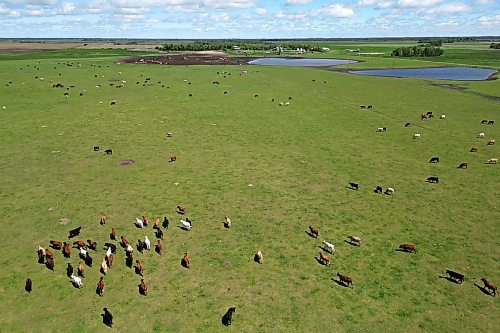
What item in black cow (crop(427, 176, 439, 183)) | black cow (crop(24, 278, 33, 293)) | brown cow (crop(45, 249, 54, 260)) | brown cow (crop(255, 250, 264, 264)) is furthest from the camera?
black cow (crop(427, 176, 439, 183))

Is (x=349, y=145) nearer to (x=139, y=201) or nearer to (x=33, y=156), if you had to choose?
(x=139, y=201)

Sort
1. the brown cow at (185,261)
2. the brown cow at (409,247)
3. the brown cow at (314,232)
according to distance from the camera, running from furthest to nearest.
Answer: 1. the brown cow at (314,232)
2. the brown cow at (409,247)
3. the brown cow at (185,261)

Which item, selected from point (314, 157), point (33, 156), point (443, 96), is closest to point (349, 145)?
point (314, 157)

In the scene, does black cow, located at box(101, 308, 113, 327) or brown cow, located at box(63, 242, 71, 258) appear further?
brown cow, located at box(63, 242, 71, 258)

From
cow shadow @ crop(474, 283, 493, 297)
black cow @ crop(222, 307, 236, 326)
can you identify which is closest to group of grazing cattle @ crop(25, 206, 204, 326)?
black cow @ crop(222, 307, 236, 326)

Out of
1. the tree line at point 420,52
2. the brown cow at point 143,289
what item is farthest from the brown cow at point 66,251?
the tree line at point 420,52

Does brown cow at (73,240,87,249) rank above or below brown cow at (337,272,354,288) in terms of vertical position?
above

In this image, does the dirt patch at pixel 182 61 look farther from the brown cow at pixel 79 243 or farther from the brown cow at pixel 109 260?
the brown cow at pixel 109 260

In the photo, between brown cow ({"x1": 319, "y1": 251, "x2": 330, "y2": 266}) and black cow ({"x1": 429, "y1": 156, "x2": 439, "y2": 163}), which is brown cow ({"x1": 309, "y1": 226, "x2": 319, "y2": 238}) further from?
black cow ({"x1": 429, "y1": 156, "x2": 439, "y2": 163})
